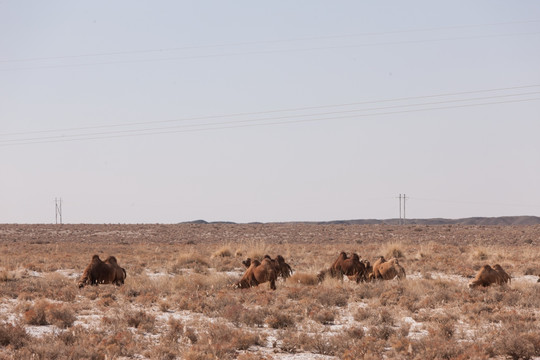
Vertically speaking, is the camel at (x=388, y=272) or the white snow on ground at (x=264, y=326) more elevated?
the camel at (x=388, y=272)


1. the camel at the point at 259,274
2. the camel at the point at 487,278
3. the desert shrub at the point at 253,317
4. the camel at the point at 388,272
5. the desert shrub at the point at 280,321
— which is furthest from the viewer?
the camel at the point at 388,272

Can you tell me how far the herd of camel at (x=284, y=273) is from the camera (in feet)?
56.7

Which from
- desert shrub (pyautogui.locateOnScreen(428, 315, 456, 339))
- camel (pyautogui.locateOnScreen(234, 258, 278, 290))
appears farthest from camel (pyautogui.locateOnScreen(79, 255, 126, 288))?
desert shrub (pyautogui.locateOnScreen(428, 315, 456, 339))

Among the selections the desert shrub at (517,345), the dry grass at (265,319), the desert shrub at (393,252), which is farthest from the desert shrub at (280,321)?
the desert shrub at (393,252)

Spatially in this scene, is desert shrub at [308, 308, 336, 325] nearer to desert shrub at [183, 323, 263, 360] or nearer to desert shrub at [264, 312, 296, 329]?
desert shrub at [264, 312, 296, 329]

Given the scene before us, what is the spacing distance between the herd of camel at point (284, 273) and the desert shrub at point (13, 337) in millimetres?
6537

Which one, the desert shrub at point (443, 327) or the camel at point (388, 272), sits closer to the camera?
the desert shrub at point (443, 327)

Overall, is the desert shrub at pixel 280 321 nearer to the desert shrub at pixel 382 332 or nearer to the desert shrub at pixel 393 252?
the desert shrub at pixel 382 332

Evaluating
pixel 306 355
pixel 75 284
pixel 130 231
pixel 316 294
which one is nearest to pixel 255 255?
pixel 75 284

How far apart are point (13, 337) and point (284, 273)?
9699 millimetres

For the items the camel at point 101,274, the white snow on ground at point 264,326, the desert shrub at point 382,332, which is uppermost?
the camel at point 101,274

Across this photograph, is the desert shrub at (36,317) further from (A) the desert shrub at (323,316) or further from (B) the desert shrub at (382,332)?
(B) the desert shrub at (382,332)

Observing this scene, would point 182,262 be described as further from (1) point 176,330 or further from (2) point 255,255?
(1) point 176,330

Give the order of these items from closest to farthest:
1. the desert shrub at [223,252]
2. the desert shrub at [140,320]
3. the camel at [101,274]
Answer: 1. the desert shrub at [140,320]
2. the camel at [101,274]
3. the desert shrub at [223,252]
